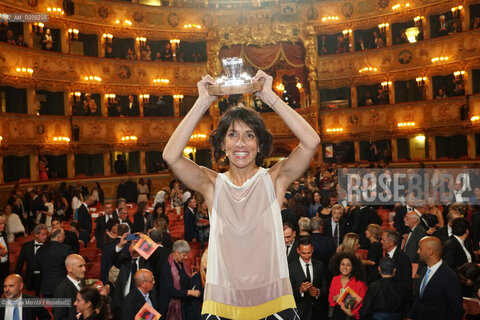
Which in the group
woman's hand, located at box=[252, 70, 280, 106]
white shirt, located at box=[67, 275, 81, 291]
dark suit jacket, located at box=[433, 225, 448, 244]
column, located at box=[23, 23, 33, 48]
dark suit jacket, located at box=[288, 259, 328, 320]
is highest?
column, located at box=[23, 23, 33, 48]

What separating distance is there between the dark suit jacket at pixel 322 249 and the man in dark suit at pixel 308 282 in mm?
1156

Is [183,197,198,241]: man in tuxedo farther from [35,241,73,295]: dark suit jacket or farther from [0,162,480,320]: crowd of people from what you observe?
[35,241,73,295]: dark suit jacket

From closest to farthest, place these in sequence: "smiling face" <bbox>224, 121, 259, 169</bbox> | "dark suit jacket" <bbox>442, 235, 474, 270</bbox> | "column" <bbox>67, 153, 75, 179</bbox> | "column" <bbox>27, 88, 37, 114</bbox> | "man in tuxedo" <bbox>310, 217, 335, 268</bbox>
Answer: "smiling face" <bbox>224, 121, 259, 169</bbox> < "dark suit jacket" <bbox>442, 235, 474, 270</bbox> < "man in tuxedo" <bbox>310, 217, 335, 268</bbox> < "column" <bbox>27, 88, 37, 114</bbox> < "column" <bbox>67, 153, 75, 179</bbox>

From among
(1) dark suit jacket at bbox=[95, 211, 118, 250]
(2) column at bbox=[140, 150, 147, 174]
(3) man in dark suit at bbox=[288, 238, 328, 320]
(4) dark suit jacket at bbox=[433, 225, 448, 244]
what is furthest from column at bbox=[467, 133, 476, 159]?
(3) man in dark suit at bbox=[288, 238, 328, 320]

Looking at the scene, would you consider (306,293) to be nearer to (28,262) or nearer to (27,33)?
(28,262)

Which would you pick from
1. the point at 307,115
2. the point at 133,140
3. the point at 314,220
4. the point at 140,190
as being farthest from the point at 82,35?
the point at 314,220

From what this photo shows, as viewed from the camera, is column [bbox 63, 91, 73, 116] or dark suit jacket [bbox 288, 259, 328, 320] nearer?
dark suit jacket [bbox 288, 259, 328, 320]

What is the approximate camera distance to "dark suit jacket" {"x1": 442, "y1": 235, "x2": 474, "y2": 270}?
7.07m

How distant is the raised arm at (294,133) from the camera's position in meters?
2.35

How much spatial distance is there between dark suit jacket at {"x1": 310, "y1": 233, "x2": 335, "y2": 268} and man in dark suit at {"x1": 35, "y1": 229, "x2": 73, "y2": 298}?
144 inches

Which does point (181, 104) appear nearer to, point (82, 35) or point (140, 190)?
point (82, 35)

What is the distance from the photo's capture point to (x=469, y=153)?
2338cm

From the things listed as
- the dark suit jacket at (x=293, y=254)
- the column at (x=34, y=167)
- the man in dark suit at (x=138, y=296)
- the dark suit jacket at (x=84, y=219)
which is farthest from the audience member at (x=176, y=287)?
the column at (x=34, y=167)

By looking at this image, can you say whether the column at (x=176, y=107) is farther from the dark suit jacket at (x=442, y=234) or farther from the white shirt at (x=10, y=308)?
the white shirt at (x=10, y=308)
